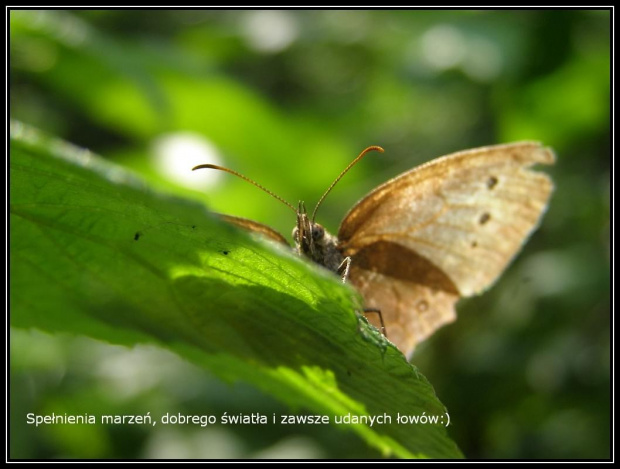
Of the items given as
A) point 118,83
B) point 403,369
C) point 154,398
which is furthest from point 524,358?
point 118,83

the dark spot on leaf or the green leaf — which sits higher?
the dark spot on leaf

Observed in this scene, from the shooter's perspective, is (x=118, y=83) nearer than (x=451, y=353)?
No

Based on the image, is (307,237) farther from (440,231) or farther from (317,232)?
(440,231)

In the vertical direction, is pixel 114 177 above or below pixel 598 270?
below

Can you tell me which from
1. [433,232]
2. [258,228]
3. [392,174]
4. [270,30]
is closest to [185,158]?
[270,30]

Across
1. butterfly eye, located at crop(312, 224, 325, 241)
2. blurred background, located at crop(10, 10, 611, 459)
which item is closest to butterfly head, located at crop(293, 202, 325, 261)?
butterfly eye, located at crop(312, 224, 325, 241)

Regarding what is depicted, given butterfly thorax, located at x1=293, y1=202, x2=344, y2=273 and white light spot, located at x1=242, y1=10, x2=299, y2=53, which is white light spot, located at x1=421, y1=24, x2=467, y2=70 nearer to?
white light spot, located at x1=242, y1=10, x2=299, y2=53
